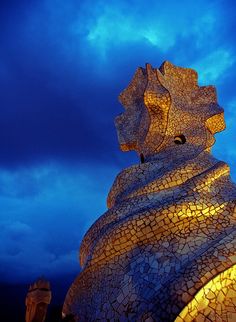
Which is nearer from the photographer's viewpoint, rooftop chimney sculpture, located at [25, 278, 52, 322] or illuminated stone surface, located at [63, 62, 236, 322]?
illuminated stone surface, located at [63, 62, 236, 322]

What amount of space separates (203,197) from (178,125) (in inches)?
129

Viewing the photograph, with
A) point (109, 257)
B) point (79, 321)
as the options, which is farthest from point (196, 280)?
point (79, 321)

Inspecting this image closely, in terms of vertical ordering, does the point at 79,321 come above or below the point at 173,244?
below

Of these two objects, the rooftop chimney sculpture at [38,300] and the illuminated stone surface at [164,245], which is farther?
the rooftop chimney sculpture at [38,300]

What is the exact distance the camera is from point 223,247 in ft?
20.3

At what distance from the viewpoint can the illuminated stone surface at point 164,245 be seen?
5.75m

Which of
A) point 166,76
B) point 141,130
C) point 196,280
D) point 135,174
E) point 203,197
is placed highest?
point 166,76

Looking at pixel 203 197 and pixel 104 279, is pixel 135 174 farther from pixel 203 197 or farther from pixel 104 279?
pixel 104 279

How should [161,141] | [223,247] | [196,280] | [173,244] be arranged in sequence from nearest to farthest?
[196,280], [223,247], [173,244], [161,141]

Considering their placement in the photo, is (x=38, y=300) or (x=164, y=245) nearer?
(x=38, y=300)

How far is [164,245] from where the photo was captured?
6902 millimetres

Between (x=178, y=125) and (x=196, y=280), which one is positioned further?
(x=178, y=125)

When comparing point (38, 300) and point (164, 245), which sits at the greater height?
point (164, 245)

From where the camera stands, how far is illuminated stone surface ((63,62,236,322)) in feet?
18.9
